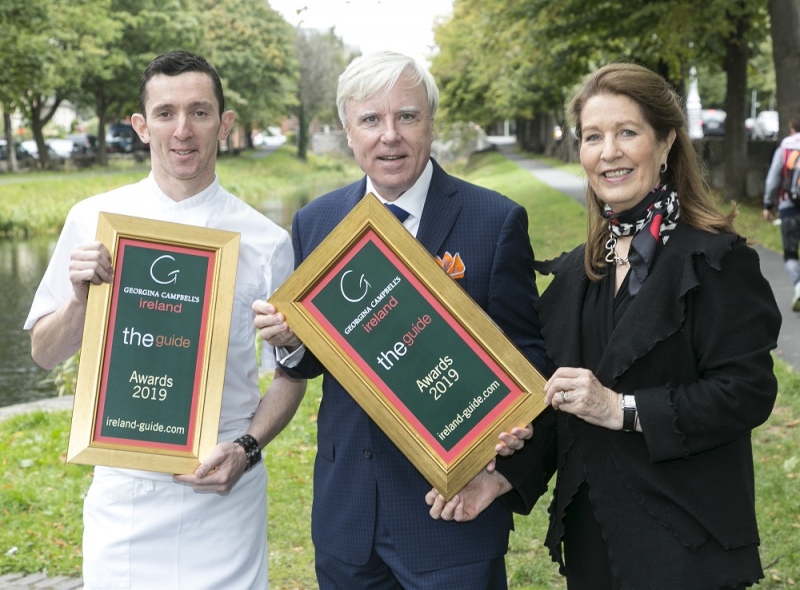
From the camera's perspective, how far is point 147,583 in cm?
350

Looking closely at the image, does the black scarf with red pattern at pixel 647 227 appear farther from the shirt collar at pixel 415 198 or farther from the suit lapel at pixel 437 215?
the shirt collar at pixel 415 198

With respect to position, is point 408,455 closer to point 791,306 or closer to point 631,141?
point 631,141

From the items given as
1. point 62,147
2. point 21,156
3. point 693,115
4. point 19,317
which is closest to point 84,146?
point 62,147

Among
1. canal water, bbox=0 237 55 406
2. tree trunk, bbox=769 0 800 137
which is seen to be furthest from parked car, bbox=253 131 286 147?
tree trunk, bbox=769 0 800 137

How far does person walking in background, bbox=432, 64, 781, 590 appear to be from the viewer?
9.47ft

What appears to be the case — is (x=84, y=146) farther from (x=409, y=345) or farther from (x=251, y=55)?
(x=409, y=345)

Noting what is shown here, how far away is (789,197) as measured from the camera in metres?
12.2

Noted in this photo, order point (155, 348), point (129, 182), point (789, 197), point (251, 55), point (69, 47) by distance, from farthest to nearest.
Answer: point (251, 55)
point (129, 182)
point (69, 47)
point (789, 197)
point (155, 348)

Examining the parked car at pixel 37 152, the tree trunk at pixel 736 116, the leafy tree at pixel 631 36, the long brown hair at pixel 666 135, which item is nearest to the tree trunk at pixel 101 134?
the parked car at pixel 37 152

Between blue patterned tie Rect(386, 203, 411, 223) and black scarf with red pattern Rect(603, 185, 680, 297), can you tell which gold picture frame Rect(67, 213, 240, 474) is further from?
black scarf with red pattern Rect(603, 185, 680, 297)

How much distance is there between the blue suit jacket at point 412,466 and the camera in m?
3.40

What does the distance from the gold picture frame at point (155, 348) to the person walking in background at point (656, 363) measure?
1108mm

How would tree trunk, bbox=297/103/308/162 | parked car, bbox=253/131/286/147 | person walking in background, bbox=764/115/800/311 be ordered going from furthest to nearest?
1. parked car, bbox=253/131/286/147
2. tree trunk, bbox=297/103/308/162
3. person walking in background, bbox=764/115/800/311

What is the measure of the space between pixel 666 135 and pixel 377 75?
2.99 ft
